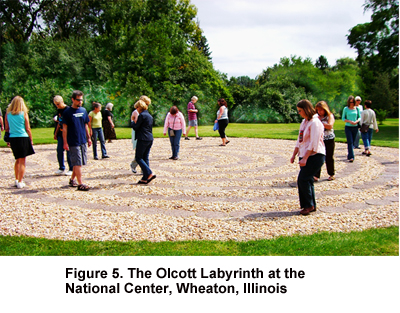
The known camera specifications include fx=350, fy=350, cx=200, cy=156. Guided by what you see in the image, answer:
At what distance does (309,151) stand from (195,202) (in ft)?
7.74

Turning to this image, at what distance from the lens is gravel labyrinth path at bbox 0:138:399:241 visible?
5145 millimetres

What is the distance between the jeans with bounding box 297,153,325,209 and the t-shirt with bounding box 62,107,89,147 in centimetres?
444

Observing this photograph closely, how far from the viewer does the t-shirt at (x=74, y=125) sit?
707 centimetres

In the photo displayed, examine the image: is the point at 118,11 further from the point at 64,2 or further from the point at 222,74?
the point at 222,74

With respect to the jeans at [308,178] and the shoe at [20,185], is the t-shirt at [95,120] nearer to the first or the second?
the shoe at [20,185]

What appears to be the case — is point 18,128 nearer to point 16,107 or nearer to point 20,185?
point 16,107

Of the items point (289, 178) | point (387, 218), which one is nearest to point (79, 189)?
point (289, 178)

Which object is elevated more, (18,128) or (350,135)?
(18,128)

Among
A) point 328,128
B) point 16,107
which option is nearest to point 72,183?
point 16,107

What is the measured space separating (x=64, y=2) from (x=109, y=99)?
38.3 ft

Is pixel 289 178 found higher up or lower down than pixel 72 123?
lower down

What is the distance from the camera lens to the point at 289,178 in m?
8.68

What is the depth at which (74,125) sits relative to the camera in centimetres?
714

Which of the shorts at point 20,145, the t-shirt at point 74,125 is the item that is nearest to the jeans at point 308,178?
the t-shirt at point 74,125
